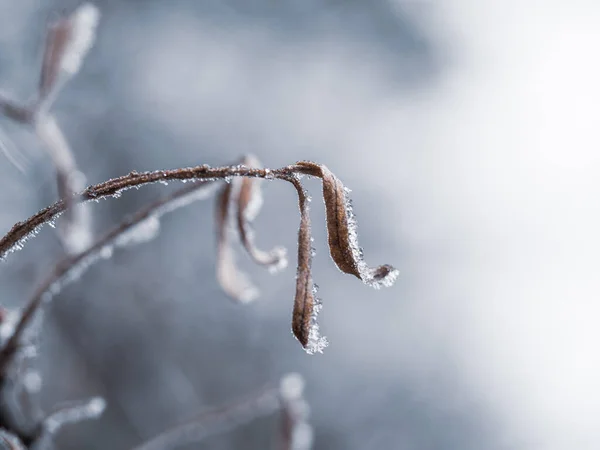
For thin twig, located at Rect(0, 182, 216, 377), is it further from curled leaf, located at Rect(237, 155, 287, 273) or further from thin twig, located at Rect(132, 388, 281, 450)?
thin twig, located at Rect(132, 388, 281, 450)

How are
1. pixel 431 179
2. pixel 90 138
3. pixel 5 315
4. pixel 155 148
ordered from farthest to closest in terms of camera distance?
pixel 431 179
pixel 155 148
pixel 90 138
pixel 5 315

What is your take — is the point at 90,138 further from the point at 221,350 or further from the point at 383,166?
A: the point at 383,166

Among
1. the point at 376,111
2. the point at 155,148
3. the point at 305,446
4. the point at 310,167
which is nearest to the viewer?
the point at 310,167

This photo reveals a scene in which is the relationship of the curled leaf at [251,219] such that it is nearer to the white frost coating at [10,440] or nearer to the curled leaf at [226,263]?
the curled leaf at [226,263]

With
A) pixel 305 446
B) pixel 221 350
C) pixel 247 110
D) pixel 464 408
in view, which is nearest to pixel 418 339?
pixel 464 408

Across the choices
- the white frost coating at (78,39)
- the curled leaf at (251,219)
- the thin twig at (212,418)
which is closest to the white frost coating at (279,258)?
A: the curled leaf at (251,219)

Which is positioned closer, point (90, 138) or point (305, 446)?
point (305, 446)

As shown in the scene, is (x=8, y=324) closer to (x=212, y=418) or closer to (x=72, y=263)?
(x=72, y=263)

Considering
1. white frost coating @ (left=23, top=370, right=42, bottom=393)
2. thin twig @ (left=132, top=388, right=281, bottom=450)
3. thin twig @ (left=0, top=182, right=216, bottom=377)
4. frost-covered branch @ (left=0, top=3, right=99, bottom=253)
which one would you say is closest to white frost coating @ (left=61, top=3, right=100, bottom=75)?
frost-covered branch @ (left=0, top=3, right=99, bottom=253)
